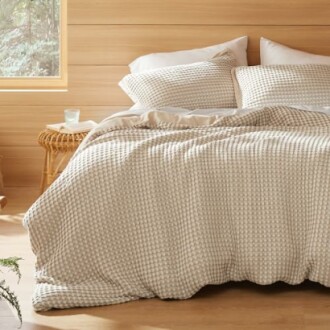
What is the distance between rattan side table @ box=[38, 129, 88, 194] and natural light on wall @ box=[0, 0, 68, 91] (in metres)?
0.60

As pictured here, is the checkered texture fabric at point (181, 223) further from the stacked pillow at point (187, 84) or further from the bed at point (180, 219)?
the stacked pillow at point (187, 84)

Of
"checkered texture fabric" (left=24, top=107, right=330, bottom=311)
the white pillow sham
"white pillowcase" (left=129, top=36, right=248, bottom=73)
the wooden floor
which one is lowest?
the wooden floor

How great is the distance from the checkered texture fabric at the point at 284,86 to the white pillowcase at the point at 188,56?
42 centimetres

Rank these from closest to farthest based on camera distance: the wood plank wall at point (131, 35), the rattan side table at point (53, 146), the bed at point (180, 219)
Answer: the bed at point (180, 219) < the rattan side table at point (53, 146) < the wood plank wall at point (131, 35)

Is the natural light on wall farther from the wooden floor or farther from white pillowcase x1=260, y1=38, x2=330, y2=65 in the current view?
the wooden floor

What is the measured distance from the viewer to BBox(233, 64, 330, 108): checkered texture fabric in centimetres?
493

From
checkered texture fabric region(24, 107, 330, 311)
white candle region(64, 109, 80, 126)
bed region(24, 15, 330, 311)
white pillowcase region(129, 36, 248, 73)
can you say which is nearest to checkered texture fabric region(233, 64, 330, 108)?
white pillowcase region(129, 36, 248, 73)

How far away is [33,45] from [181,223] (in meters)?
2.57

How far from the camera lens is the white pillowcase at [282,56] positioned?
17.8 feet

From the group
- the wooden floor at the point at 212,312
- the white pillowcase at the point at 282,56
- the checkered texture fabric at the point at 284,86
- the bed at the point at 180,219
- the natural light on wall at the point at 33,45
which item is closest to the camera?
the wooden floor at the point at 212,312

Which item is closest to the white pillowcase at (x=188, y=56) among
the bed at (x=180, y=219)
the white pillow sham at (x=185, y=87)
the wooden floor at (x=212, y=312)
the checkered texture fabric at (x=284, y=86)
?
the white pillow sham at (x=185, y=87)

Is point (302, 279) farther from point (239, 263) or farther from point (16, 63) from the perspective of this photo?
point (16, 63)

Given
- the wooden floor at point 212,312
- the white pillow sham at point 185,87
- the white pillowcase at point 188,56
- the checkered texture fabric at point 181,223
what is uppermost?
the white pillowcase at point 188,56

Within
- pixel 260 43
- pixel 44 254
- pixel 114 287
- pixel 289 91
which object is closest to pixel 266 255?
pixel 114 287
